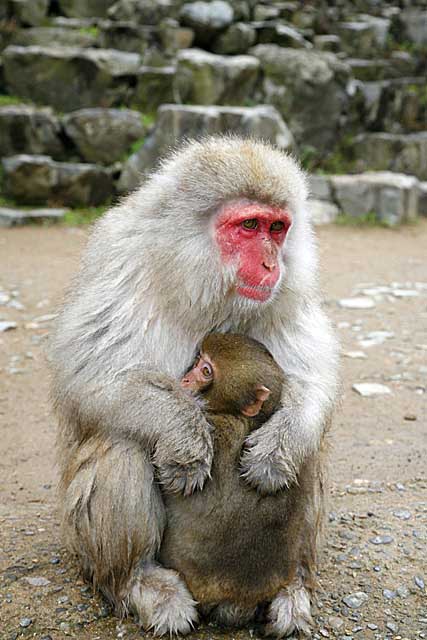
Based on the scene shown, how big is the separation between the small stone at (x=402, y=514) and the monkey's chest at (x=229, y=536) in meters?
1.08

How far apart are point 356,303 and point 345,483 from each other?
Result: 3.47 meters

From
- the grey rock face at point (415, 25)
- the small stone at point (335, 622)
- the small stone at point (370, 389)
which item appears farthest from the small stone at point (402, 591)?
the grey rock face at point (415, 25)

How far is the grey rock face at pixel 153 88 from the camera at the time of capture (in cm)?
1228

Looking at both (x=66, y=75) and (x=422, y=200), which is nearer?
(x=422, y=200)

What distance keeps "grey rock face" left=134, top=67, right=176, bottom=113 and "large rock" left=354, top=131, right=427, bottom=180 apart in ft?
11.2

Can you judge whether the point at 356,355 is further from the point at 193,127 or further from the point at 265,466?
the point at 193,127

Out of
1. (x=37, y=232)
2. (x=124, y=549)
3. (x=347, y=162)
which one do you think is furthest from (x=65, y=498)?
(x=347, y=162)

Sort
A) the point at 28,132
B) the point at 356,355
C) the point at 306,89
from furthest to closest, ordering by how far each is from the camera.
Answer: the point at 306,89 → the point at 28,132 → the point at 356,355

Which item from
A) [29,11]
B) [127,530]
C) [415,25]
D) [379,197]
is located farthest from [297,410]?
[415,25]

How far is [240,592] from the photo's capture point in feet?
8.69

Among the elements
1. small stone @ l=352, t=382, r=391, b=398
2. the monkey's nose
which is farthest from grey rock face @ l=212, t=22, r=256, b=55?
the monkey's nose

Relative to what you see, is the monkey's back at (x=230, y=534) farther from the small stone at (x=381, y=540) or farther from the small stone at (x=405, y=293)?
the small stone at (x=405, y=293)

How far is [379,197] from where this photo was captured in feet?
36.5

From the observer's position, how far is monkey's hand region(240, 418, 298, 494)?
262cm
